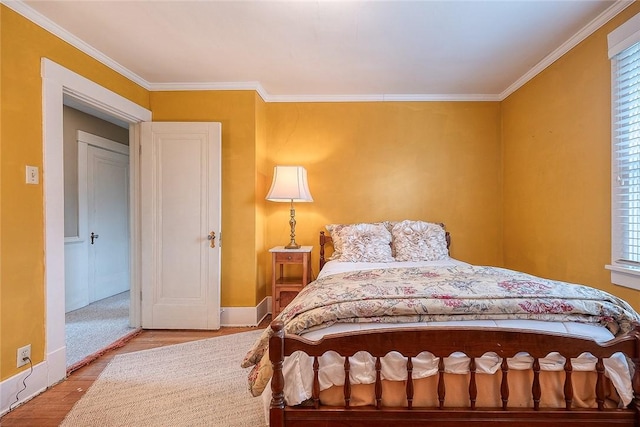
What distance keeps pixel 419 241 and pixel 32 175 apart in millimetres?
3086

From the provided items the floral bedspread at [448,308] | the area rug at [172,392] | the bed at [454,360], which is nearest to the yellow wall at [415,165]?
the area rug at [172,392]

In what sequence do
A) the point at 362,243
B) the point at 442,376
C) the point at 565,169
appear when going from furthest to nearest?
the point at 362,243, the point at 565,169, the point at 442,376

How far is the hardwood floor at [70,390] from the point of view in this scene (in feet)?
5.70

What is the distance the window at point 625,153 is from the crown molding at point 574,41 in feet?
0.42

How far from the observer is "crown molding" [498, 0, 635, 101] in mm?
1947

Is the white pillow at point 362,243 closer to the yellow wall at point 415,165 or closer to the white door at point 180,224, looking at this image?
the yellow wall at point 415,165

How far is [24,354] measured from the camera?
193cm

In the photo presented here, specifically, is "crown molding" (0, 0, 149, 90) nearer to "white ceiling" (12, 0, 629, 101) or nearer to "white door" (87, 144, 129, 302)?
"white ceiling" (12, 0, 629, 101)

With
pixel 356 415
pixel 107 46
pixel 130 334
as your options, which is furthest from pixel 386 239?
pixel 107 46

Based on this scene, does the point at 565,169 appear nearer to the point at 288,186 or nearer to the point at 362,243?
the point at 362,243

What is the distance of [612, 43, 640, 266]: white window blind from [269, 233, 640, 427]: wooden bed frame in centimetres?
106

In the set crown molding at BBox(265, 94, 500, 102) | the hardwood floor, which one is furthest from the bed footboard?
crown molding at BBox(265, 94, 500, 102)

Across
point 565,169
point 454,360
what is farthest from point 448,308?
point 565,169

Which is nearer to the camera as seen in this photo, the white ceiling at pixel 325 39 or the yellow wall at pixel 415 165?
the white ceiling at pixel 325 39
